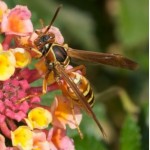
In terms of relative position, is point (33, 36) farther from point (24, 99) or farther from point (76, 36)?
point (76, 36)

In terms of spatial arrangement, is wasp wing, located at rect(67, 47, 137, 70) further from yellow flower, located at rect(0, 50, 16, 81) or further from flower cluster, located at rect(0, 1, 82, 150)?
yellow flower, located at rect(0, 50, 16, 81)

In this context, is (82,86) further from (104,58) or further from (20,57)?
(20,57)

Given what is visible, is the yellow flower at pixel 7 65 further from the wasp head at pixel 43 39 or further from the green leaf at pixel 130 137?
the green leaf at pixel 130 137

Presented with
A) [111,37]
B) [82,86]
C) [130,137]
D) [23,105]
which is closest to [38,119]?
[23,105]

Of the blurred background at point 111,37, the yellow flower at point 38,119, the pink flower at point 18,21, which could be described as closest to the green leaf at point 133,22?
the blurred background at point 111,37

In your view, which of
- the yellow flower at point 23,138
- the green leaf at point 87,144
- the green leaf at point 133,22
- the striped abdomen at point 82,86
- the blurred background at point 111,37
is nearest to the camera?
the yellow flower at point 23,138

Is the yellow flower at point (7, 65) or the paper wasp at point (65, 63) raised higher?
the yellow flower at point (7, 65)

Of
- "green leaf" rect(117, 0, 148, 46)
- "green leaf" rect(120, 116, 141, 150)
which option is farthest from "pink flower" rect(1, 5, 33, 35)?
"green leaf" rect(117, 0, 148, 46)
